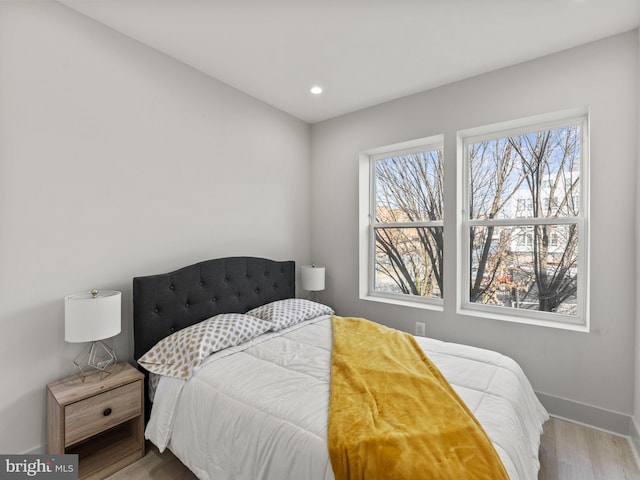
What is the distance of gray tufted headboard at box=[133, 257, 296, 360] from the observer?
2039 mm

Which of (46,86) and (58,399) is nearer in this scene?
(58,399)

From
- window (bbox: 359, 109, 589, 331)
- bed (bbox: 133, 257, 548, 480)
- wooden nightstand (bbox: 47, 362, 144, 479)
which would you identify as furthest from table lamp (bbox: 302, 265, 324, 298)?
wooden nightstand (bbox: 47, 362, 144, 479)

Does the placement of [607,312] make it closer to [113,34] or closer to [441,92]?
[441,92]

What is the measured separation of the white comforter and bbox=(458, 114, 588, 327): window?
870 millimetres

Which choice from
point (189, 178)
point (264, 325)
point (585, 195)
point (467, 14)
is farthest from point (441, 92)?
point (264, 325)

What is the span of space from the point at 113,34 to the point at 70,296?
168 cm

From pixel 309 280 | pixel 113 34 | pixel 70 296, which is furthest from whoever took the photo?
pixel 309 280

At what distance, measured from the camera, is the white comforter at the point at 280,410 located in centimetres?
125

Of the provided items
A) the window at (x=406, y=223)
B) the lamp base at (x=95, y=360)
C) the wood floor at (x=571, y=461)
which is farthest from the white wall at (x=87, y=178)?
the window at (x=406, y=223)

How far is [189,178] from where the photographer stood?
8.08 feet

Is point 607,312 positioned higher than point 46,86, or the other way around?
point 46,86

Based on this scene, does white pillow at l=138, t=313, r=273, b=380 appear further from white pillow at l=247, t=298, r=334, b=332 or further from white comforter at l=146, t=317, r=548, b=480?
white pillow at l=247, t=298, r=334, b=332

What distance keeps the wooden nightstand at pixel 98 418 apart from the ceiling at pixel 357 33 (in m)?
2.16

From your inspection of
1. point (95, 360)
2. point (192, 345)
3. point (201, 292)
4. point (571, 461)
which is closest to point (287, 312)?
point (201, 292)
